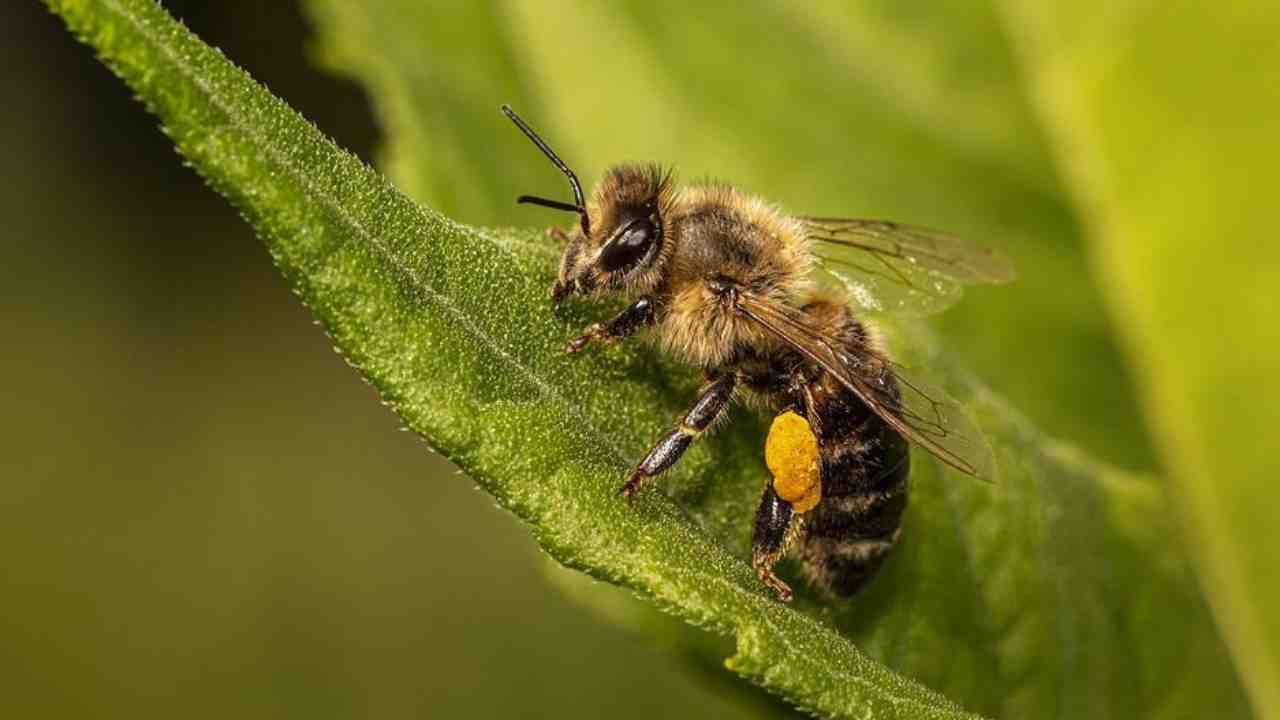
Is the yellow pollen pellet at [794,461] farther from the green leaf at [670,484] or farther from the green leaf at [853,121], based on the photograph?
the green leaf at [853,121]

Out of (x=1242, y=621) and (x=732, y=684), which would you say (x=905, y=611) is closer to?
(x=732, y=684)

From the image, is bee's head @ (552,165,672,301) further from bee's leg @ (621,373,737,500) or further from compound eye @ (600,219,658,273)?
bee's leg @ (621,373,737,500)

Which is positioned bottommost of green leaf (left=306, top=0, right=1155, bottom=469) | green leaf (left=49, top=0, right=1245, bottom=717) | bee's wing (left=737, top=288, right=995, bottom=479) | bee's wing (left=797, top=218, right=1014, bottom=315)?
green leaf (left=49, top=0, right=1245, bottom=717)

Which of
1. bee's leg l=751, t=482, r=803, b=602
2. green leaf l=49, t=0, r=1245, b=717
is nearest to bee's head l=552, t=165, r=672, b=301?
green leaf l=49, t=0, r=1245, b=717

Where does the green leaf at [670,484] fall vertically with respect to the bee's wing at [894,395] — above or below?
below

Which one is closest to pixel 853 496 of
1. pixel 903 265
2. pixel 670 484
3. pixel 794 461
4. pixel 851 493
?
pixel 851 493

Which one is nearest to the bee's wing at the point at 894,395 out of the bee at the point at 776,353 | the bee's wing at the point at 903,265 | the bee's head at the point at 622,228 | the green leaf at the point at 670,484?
the bee at the point at 776,353

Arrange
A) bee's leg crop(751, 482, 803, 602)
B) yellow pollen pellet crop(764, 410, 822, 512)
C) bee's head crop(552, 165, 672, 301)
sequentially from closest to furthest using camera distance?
bee's leg crop(751, 482, 803, 602) < yellow pollen pellet crop(764, 410, 822, 512) < bee's head crop(552, 165, 672, 301)
